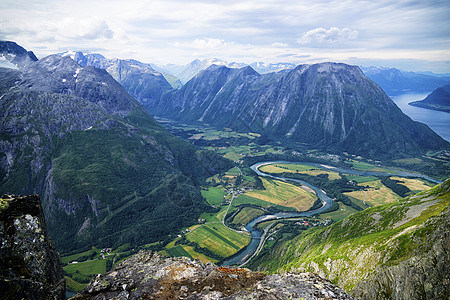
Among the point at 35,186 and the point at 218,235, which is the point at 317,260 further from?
the point at 35,186

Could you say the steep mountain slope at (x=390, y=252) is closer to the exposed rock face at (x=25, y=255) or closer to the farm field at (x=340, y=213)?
the exposed rock face at (x=25, y=255)

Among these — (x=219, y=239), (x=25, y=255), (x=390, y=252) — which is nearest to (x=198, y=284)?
(x=25, y=255)

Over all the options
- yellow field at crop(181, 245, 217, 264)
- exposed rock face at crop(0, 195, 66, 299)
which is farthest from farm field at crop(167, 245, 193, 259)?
exposed rock face at crop(0, 195, 66, 299)

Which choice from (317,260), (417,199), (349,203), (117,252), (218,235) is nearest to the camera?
(317,260)

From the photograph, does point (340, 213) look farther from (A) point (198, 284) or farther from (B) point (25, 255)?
(B) point (25, 255)

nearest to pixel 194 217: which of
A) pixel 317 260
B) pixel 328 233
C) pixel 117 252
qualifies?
pixel 117 252

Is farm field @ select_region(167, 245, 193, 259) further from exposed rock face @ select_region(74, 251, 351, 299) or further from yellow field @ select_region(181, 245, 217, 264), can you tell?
exposed rock face @ select_region(74, 251, 351, 299)

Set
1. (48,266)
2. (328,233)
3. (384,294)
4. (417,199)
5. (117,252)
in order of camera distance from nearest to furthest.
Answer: (48,266) < (384,294) < (417,199) < (328,233) < (117,252)
